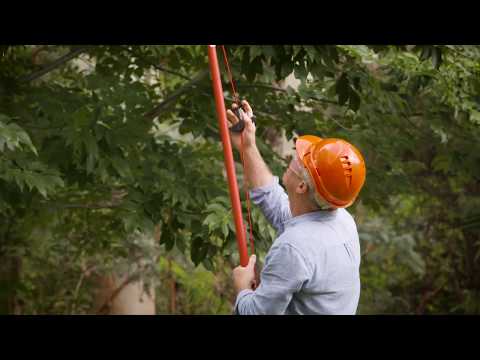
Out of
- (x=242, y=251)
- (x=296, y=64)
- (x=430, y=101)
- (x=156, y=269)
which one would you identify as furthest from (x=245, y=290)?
(x=156, y=269)

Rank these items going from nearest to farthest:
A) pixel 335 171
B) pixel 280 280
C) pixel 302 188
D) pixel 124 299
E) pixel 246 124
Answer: pixel 280 280
pixel 335 171
pixel 302 188
pixel 246 124
pixel 124 299

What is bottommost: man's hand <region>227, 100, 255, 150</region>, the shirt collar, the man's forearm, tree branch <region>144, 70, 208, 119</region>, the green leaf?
the shirt collar

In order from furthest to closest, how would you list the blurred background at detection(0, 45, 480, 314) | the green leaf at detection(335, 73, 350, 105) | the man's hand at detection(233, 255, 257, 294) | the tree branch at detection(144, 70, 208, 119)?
1. the tree branch at detection(144, 70, 208, 119)
2. the green leaf at detection(335, 73, 350, 105)
3. the blurred background at detection(0, 45, 480, 314)
4. the man's hand at detection(233, 255, 257, 294)

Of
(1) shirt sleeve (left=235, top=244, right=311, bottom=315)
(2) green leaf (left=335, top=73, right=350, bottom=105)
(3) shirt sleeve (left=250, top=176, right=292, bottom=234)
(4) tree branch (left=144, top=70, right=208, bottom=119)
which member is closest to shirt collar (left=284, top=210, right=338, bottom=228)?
(1) shirt sleeve (left=235, top=244, right=311, bottom=315)

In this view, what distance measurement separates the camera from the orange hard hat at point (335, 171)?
2369 mm

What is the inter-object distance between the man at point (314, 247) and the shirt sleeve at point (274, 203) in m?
0.42

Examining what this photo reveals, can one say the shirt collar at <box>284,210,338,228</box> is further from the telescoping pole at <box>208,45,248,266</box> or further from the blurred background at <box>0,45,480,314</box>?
the blurred background at <box>0,45,480,314</box>

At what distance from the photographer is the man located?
227 centimetres

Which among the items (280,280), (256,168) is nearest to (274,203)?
(256,168)

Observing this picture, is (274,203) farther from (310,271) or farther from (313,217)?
(310,271)

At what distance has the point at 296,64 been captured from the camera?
4.16m

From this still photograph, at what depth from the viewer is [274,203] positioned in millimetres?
2965

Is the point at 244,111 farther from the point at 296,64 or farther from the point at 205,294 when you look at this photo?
the point at 205,294

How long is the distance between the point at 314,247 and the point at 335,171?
259mm
